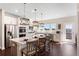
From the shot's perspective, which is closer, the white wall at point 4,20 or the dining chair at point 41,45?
the white wall at point 4,20

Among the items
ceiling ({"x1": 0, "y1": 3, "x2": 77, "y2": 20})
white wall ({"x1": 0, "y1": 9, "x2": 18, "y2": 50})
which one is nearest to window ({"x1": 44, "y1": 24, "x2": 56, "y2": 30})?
ceiling ({"x1": 0, "y1": 3, "x2": 77, "y2": 20})

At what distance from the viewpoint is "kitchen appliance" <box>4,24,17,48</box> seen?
203cm

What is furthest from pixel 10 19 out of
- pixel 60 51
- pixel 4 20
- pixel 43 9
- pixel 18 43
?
pixel 60 51

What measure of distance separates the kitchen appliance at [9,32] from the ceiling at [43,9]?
301 millimetres

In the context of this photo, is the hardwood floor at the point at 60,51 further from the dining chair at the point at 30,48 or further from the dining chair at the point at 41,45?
the dining chair at the point at 30,48

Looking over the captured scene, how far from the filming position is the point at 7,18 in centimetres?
199

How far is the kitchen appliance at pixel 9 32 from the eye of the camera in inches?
79.8

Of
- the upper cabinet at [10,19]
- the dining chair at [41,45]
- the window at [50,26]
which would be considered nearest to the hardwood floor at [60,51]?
the dining chair at [41,45]

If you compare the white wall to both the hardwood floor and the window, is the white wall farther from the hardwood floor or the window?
the window

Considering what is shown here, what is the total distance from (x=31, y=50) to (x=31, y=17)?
689mm

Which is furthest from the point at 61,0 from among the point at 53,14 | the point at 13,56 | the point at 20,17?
the point at 13,56

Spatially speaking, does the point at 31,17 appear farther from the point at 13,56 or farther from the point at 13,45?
the point at 13,56

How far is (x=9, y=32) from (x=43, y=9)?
88 centimetres

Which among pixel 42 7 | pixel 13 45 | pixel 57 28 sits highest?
pixel 42 7
